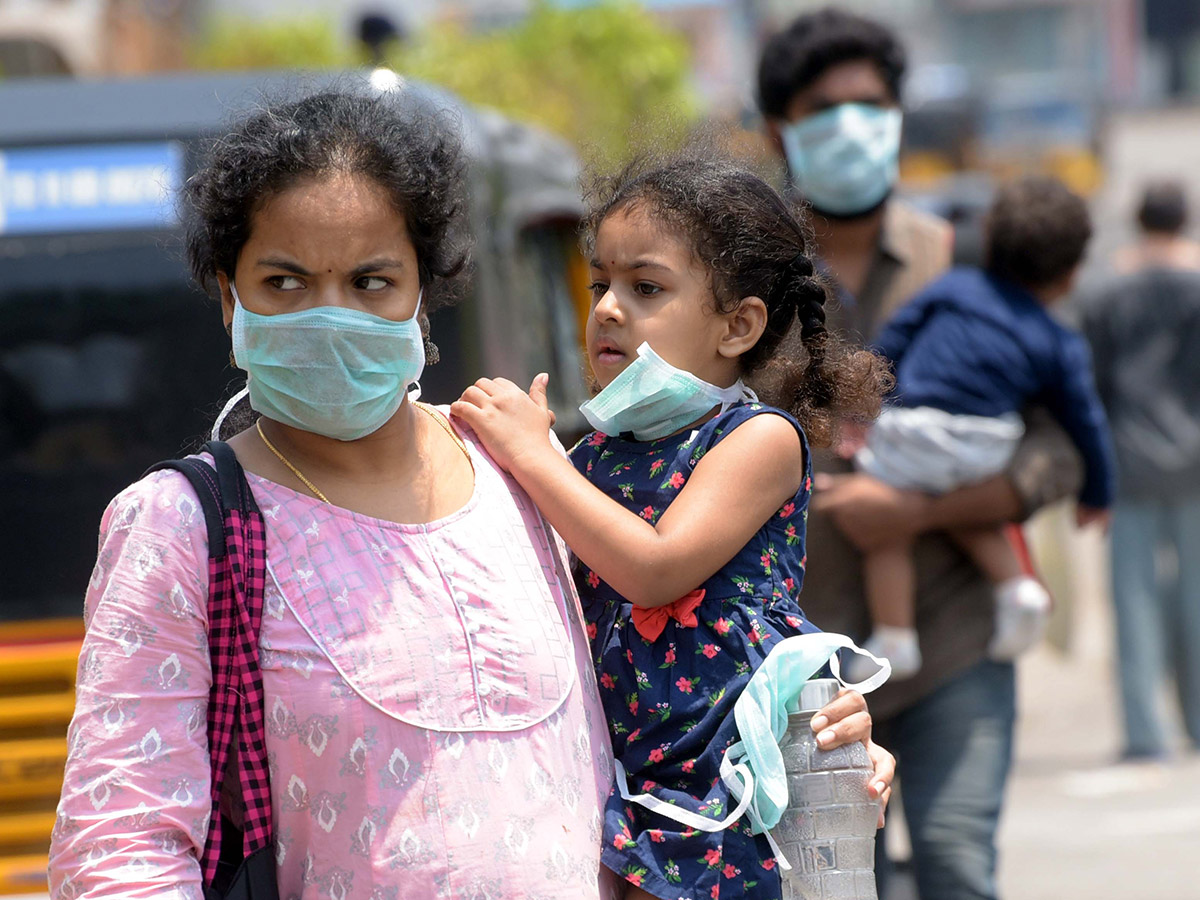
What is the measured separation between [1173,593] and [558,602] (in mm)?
6148

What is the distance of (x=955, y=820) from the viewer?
3.19 meters

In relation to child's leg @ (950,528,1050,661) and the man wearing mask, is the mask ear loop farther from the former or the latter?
child's leg @ (950,528,1050,661)

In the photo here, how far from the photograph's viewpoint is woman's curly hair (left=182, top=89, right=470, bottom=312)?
1.86 m

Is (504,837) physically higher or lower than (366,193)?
lower

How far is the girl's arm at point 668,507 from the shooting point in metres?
1.97

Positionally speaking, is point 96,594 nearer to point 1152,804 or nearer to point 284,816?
point 284,816

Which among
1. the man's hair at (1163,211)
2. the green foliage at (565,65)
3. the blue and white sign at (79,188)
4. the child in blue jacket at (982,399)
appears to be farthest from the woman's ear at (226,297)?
the green foliage at (565,65)

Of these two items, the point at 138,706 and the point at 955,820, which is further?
the point at 955,820

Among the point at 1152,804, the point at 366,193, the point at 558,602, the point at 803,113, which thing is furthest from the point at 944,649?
the point at 1152,804

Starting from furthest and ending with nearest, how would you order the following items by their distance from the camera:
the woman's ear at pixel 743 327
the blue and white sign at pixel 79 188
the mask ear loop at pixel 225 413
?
the blue and white sign at pixel 79 188 < the woman's ear at pixel 743 327 < the mask ear loop at pixel 225 413

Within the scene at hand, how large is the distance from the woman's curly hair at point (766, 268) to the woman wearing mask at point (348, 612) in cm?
30

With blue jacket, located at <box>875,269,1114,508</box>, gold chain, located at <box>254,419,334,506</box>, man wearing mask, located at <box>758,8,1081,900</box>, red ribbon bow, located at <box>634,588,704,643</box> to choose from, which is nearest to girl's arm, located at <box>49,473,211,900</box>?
gold chain, located at <box>254,419,334,506</box>

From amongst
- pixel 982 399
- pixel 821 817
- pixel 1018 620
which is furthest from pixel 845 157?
pixel 821 817

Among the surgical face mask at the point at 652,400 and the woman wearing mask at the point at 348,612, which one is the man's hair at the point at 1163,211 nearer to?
the surgical face mask at the point at 652,400
